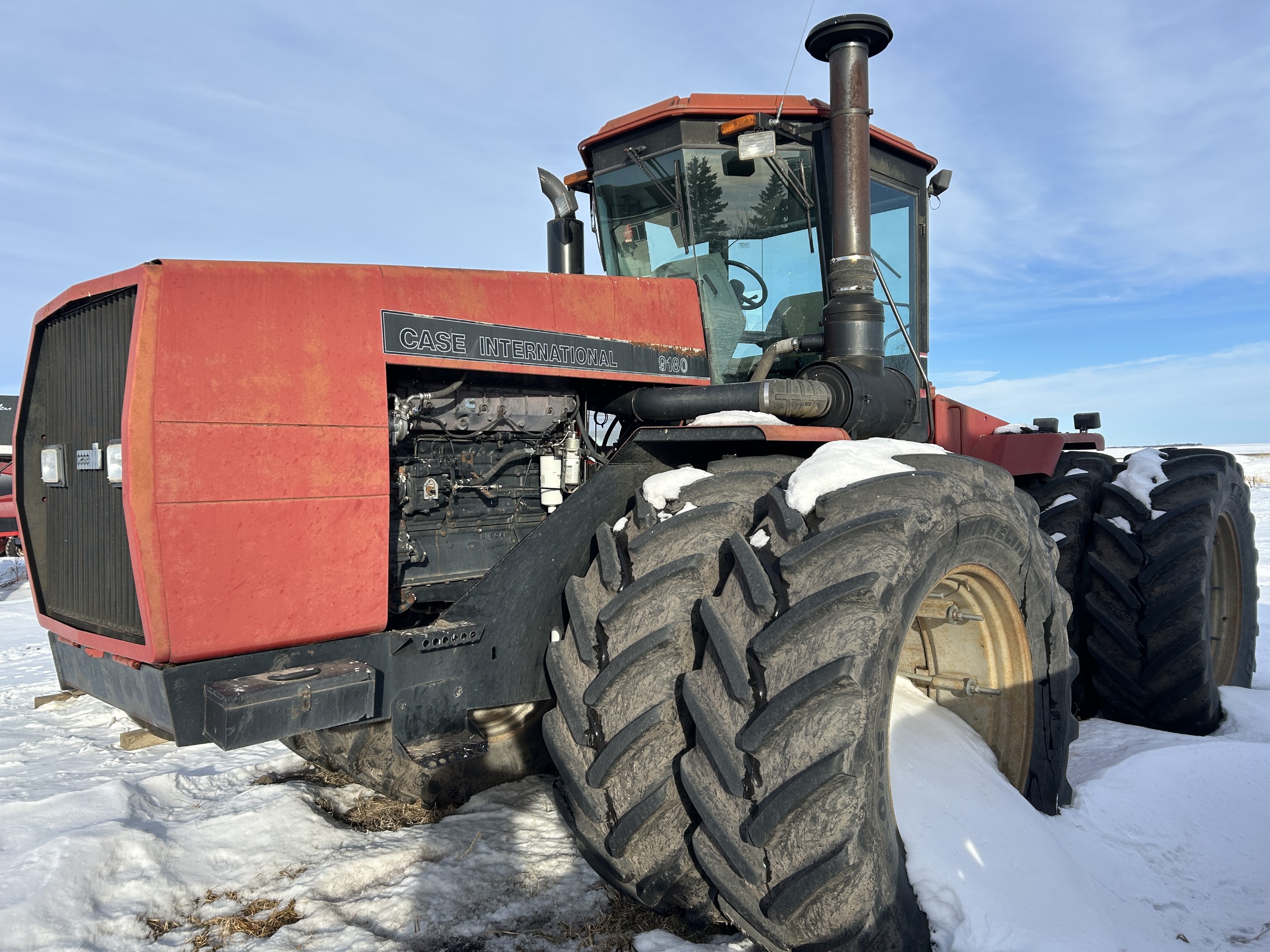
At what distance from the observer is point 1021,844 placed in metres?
2.33

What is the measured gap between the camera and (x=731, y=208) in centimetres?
358

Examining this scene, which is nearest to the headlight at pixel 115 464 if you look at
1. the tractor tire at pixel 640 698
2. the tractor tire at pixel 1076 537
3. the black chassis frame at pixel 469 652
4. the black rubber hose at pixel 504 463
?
the black chassis frame at pixel 469 652

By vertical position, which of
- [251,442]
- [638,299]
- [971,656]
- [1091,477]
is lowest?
[971,656]

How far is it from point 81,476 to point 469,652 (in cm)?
116

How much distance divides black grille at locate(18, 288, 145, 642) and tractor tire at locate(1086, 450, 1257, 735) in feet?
12.3

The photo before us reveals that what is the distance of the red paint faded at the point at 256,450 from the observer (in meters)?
2.00

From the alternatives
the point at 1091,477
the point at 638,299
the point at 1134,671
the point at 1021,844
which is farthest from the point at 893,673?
the point at 1091,477

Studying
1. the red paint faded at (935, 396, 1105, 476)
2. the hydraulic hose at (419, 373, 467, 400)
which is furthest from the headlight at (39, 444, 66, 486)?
the red paint faded at (935, 396, 1105, 476)

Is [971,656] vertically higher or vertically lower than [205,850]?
higher

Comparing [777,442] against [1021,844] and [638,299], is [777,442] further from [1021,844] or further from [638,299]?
[1021,844]

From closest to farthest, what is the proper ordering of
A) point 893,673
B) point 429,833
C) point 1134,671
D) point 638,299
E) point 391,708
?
point 893,673, point 391,708, point 429,833, point 638,299, point 1134,671

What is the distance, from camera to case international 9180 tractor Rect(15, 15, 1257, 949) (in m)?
1.96

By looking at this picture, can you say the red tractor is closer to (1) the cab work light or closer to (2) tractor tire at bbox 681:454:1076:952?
(1) the cab work light

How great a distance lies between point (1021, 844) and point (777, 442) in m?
1.26
